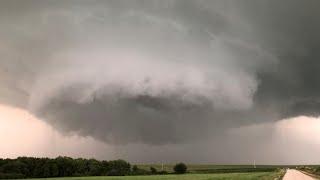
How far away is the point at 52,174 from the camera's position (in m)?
138

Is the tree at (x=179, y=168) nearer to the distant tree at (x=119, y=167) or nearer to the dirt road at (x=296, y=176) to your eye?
the distant tree at (x=119, y=167)

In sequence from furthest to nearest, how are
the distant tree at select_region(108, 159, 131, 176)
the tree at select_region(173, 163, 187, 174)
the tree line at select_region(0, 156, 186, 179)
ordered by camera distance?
the tree at select_region(173, 163, 187, 174)
the distant tree at select_region(108, 159, 131, 176)
the tree line at select_region(0, 156, 186, 179)

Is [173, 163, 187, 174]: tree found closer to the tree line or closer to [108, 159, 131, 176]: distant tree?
the tree line

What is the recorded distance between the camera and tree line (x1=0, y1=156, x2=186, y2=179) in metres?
132

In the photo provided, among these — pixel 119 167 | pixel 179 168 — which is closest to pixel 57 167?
pixel 119 167

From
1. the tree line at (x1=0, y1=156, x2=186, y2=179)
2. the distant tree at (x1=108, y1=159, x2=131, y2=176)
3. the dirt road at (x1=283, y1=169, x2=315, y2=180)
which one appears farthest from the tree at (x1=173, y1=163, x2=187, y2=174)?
the dirt road at (x1=283, y1=169, x2=315, y2=180)

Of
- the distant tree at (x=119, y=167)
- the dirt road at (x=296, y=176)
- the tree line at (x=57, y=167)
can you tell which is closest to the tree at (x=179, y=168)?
the tree line at (x=57, y=167)

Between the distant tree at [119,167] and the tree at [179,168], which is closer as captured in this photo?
the distant tree at [119,167]

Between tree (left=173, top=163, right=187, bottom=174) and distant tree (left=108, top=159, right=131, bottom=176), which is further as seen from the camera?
tree (left=173, top=163, right=187, bottom=174)

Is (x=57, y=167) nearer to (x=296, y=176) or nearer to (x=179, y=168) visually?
(x=179, y=168)

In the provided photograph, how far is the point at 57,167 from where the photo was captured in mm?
139500

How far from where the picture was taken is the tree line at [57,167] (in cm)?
13200

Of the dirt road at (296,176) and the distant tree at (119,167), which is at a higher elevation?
the distant tree at (119,167)

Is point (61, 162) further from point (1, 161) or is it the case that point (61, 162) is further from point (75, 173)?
point (1, 161)
